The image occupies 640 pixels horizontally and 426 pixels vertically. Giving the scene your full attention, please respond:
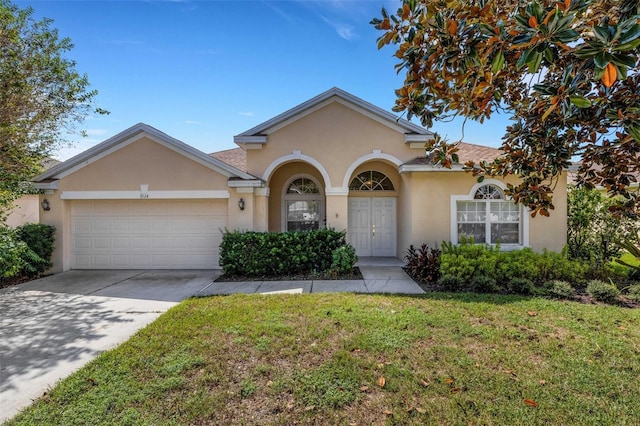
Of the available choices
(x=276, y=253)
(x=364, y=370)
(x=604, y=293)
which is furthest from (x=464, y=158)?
(x=364, y=370)

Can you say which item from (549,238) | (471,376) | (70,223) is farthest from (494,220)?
(70,223)

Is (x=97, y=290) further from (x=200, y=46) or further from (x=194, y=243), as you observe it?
(x=200, y=46)

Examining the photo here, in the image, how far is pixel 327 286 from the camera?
8.38 meters

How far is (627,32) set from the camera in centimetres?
180

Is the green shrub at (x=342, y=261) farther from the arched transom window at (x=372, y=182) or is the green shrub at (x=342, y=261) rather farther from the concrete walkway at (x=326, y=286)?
the arched transom window at (x=372, y=182)

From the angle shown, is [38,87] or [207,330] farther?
[38,87]

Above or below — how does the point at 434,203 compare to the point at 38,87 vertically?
below

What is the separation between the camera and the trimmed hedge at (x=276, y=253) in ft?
31.7

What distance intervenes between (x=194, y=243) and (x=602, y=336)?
11339 mm

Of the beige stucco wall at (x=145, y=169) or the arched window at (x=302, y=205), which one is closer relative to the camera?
the beige stucco wall at (x=145, y=169)

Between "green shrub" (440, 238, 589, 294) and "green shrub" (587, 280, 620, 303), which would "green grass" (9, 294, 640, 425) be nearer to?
"green shrub" (587, 280, 620, 303)

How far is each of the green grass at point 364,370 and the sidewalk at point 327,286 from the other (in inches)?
67.7

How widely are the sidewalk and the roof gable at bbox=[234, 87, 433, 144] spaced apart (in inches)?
217

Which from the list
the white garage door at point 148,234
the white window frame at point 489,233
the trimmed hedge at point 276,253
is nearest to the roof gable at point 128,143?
the white garage door at point 148,234
